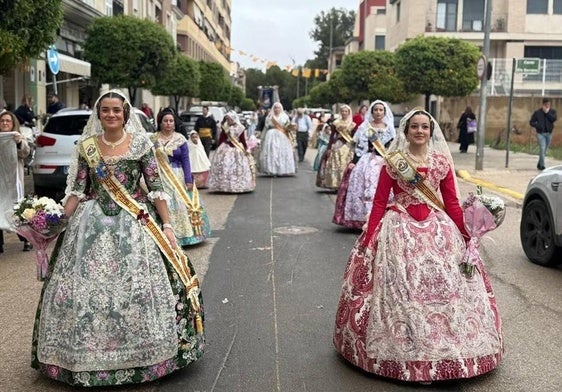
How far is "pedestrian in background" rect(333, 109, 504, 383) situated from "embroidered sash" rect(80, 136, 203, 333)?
102cm

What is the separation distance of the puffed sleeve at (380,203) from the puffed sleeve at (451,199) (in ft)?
1.18

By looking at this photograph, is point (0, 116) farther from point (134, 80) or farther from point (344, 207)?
point (134, 80)

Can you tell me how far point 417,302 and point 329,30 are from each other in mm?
107599

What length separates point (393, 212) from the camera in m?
5.10

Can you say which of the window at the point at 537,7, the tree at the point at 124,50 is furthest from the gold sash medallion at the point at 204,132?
the window at the point at 537,7

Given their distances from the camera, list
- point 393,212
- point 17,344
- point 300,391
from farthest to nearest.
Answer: point 17,344, point 393,212, point 300,391

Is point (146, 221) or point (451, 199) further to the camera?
point (451, 199)

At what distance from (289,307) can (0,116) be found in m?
4.96

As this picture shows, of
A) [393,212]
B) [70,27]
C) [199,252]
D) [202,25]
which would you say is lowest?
[199,252]

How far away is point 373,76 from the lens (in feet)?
127

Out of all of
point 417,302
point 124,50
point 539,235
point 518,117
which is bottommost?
point 539,235

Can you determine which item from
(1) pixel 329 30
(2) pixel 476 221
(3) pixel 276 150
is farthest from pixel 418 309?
(1) pixel 329 30

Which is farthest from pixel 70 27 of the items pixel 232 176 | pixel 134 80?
pixel 232 176

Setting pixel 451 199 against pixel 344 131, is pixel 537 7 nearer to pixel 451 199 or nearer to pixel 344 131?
pixel 344 131
